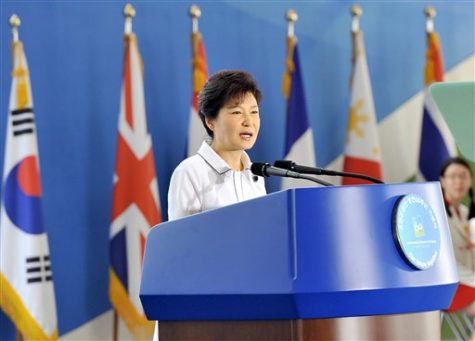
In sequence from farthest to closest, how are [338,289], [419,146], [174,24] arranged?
[419,146], [174,24], [338,289]

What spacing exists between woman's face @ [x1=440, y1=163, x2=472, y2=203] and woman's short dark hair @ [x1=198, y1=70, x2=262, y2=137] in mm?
3491

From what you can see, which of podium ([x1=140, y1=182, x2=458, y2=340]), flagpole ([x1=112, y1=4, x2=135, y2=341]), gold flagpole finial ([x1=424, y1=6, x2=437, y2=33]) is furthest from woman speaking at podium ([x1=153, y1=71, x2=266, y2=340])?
gold flagpole finial ([x1=424, y1=6, x2=437, y2=33])

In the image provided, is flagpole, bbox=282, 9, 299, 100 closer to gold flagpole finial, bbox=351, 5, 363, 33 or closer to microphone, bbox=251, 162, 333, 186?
gold flagpole finial, bbox=351, 5, 363, 33

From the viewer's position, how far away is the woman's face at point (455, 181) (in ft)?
19.3

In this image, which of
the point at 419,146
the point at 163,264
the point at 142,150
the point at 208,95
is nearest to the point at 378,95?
the point at 419,146

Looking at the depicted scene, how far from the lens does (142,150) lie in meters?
5.15

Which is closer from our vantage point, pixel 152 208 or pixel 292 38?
pixel 152 208

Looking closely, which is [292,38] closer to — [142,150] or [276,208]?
[142,150]

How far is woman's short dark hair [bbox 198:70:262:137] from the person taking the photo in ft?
8.63

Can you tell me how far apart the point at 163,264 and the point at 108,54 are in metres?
3.37

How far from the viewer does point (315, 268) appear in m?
1.85

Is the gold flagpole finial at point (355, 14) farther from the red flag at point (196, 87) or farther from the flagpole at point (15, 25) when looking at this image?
the flagpole at point (15, 25)

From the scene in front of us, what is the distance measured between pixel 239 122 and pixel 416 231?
2.72 ft

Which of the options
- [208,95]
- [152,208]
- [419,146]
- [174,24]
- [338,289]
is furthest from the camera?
[419,146]
